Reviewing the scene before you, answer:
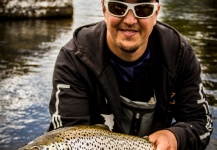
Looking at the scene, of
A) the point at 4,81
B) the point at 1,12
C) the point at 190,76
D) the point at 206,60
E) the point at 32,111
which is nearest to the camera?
the point at 190,76

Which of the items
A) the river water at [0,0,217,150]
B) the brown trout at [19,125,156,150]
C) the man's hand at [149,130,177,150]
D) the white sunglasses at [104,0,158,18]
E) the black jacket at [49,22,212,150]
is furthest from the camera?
the river water at [0,0,217,150]

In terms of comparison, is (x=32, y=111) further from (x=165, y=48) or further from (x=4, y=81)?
(x=165, y=48)

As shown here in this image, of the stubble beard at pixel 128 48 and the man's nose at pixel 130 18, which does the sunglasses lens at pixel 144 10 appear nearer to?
the man's nose at pixel 130 18

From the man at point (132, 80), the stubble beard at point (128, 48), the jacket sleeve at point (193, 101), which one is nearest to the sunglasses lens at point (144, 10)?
the man at point (132, 80)

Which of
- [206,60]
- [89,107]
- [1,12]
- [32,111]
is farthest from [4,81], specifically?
[1,12]

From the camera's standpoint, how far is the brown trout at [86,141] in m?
2.08

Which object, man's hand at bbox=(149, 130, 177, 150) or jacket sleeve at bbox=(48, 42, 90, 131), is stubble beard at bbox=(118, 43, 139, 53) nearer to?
jacket sleeve at bbox=(48, 42, 90, 131)

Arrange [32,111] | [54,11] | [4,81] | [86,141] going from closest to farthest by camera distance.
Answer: [86,141], [32,111], [4,81], [54,11]

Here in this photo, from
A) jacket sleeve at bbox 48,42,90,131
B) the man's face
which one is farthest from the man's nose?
jacket sleeve at bbox 48,42,90,131

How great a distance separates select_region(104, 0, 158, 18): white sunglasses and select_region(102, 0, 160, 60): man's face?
0.02 m

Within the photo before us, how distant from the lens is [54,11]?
43.2 feet

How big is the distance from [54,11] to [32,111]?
334 inches

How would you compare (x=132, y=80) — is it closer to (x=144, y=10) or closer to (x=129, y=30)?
(x=129, y=30)

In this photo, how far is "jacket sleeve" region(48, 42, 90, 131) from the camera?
9.05 feet
